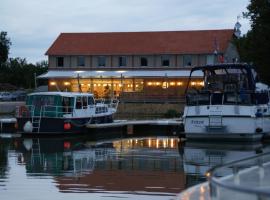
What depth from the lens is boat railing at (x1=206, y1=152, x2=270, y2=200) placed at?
6.50m

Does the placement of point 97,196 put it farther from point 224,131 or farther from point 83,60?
point 83,60

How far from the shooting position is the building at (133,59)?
7794 centimetres

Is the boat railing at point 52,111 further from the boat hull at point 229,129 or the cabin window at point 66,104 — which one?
the boat hull at point 229,129

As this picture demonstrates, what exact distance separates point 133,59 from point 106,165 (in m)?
58.4

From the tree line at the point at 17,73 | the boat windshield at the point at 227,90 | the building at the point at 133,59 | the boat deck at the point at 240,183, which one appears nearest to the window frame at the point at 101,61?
the building at the point at 133,59

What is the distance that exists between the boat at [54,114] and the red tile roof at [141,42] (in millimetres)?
41175

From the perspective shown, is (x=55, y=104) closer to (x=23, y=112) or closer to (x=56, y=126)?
(x=56, y=126)

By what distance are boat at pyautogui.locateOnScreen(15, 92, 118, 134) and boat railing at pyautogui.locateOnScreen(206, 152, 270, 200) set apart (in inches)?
1041

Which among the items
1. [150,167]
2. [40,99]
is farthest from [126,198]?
[40,99]

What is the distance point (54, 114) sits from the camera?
3738cm

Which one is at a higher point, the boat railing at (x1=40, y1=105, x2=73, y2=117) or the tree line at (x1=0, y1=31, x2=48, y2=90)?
the tree line at (x1=0, y1=31, x2=48, y2=90)

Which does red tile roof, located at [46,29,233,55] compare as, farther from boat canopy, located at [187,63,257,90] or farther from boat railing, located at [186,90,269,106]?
boat railing, located at [186,90,269,106]

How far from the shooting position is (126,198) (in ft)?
51.2

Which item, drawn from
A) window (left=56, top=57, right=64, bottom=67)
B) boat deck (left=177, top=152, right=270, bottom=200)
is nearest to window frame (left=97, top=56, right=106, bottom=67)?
window (left=56, top=57, right=64, bottom=67)
